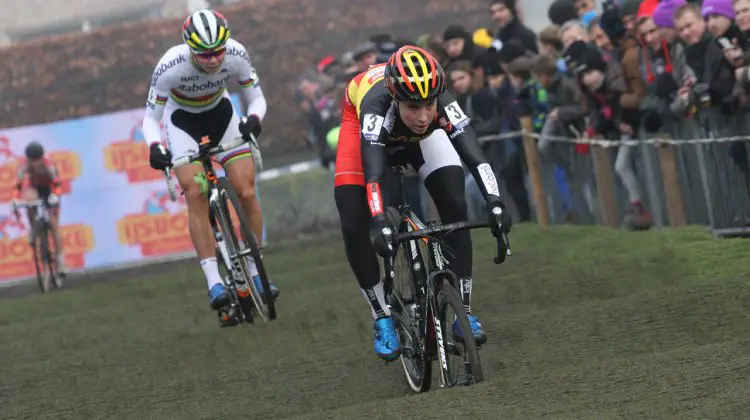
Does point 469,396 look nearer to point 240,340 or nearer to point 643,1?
point 240,340

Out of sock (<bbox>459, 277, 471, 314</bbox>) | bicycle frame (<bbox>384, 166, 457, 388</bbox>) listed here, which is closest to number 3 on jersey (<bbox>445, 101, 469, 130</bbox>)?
bicycle frame (<bbox>384, 166, 457, 388</bbox>)

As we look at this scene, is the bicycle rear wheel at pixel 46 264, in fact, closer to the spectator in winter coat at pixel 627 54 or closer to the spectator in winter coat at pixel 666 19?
the spectator in winter coat at pixel 627 54

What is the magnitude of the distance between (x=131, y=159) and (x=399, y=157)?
14.9m

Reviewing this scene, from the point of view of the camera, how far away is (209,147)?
11539 mm

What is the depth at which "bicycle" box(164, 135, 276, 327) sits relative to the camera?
1131 cm

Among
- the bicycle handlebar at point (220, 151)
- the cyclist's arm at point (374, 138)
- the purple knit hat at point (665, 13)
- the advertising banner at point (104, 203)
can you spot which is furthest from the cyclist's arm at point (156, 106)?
the advertising banner at point (104, 203)

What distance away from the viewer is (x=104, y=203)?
23172 millimetres

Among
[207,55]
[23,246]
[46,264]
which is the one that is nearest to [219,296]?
[207,55]

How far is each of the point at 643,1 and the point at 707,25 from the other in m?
1.60

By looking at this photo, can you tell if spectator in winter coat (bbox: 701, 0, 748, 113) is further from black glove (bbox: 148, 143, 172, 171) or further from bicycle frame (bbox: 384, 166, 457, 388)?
bicycle frame (bbox: 384, 166, 457, 388)

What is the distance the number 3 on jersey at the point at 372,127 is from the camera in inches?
316

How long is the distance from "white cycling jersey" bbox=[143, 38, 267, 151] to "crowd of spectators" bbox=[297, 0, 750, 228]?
3275 millimetres

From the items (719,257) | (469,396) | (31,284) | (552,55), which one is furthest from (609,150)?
(31,284)

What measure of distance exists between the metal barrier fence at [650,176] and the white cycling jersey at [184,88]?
3248 mm
